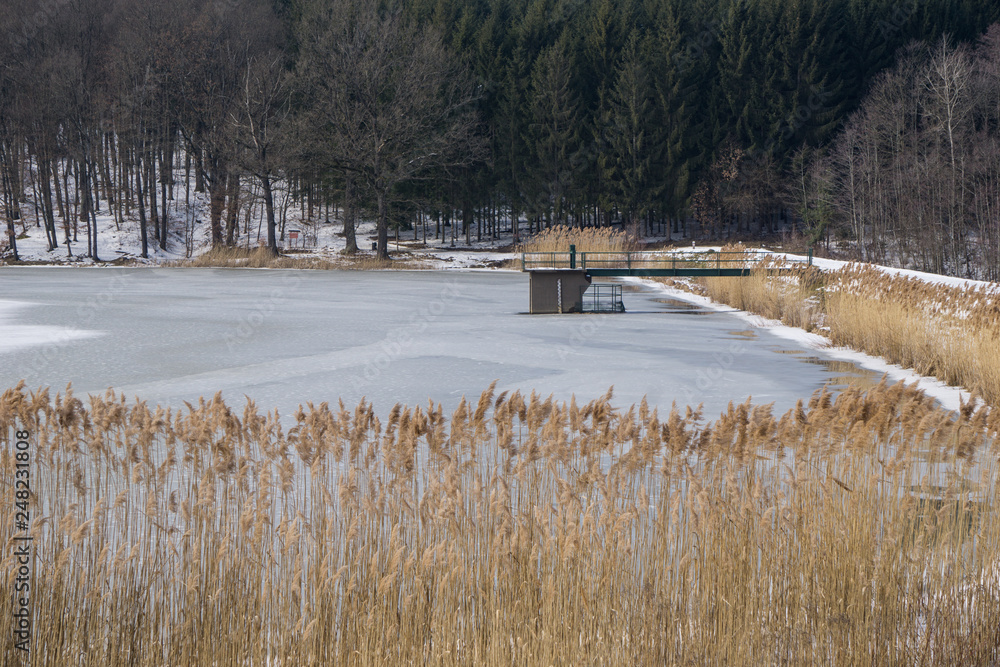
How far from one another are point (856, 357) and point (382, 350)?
22.0 ft

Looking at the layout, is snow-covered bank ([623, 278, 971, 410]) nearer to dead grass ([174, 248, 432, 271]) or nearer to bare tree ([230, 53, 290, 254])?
dead grass ([174, 248, 432, 271])

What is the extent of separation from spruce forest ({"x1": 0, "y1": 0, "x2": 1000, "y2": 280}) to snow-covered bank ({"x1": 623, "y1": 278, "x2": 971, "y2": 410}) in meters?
19.7

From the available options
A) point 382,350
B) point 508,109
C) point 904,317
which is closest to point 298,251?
point 508,109

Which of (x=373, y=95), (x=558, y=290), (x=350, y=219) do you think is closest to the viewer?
(x=558, y=290)

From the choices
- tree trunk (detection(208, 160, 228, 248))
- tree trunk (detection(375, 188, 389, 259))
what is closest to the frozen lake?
tree trunk (detection(375, 188, 389, 259))

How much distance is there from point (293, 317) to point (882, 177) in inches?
1173

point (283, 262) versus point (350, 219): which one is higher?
point (350, 219)

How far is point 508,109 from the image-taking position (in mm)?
50219

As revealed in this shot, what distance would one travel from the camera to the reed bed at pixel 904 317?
10188 mm

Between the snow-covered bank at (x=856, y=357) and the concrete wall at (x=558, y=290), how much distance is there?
3331 mm

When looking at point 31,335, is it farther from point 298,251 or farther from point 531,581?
Result: point 298,251

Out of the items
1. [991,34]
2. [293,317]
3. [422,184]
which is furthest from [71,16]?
[991,34]

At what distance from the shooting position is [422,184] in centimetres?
4584

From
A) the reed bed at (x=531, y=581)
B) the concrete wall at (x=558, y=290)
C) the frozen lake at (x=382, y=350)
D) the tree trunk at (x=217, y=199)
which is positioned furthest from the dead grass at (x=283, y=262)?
the reed bed at (x=531, y=581)
